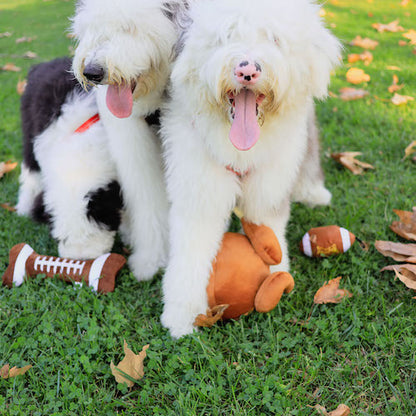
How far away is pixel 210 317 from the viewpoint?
2.23 metres

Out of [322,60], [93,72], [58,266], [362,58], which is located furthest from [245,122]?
[362,58]

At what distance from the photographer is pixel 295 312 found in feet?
7.66

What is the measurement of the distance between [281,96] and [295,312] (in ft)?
3.65

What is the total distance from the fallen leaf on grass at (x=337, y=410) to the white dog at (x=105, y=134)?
1.26m

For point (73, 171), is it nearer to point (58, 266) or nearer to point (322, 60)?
point (58, 266)

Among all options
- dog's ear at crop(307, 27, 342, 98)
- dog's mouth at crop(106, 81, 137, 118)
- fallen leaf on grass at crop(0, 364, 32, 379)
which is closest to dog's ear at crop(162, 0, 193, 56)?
dog's mouth at crop(106, 81, 137, 118)

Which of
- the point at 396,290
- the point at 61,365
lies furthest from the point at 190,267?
the point at 396,290

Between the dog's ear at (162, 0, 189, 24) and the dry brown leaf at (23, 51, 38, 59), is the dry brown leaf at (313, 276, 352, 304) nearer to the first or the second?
the dog's ear at (162, 0, 189, 24)

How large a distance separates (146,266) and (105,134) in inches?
32.2

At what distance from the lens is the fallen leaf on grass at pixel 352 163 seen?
359 cm

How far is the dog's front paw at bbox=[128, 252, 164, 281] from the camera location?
8.87 ft

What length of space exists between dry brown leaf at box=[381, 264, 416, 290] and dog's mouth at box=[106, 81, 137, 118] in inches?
63.2

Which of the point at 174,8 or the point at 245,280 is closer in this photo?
the point at 174,8

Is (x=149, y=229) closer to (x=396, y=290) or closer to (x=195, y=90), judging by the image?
(x=195, y=90)
